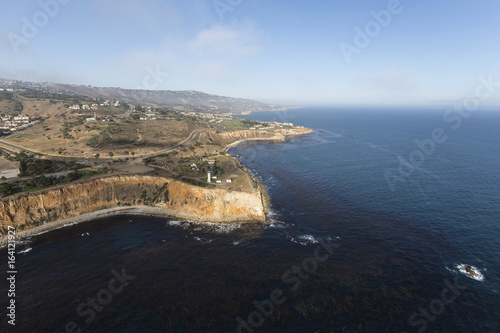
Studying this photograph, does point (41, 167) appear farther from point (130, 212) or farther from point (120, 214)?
point (130, 212)

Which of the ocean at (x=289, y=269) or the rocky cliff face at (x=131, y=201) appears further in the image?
the rocky cliff face at (x=131, y=201)

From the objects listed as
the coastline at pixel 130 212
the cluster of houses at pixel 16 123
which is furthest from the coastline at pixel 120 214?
the cluster of houses at pixel 16 123

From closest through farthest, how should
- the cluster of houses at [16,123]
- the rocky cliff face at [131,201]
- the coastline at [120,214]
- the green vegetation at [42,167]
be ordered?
the coastline at [120,214] < the rocky cliff face at [131,201] < the green vegetation at [42,167] < the cluster of houses at [16,123]

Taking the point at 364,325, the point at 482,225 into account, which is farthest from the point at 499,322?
the point at 482,225

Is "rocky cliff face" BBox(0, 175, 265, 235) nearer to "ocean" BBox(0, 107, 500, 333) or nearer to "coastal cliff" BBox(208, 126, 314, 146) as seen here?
"ocean" BBox(0, 107, 500, 333)

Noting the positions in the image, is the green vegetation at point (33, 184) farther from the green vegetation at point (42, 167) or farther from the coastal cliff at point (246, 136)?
the coastal cliff at point (246, 136)

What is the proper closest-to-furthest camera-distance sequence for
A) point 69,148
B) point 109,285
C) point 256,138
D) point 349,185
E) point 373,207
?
point 109,285
point 373,207
point 349,185
point 69,148
point 256,138

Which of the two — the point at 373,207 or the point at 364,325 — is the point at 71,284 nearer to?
the point at 364,325
